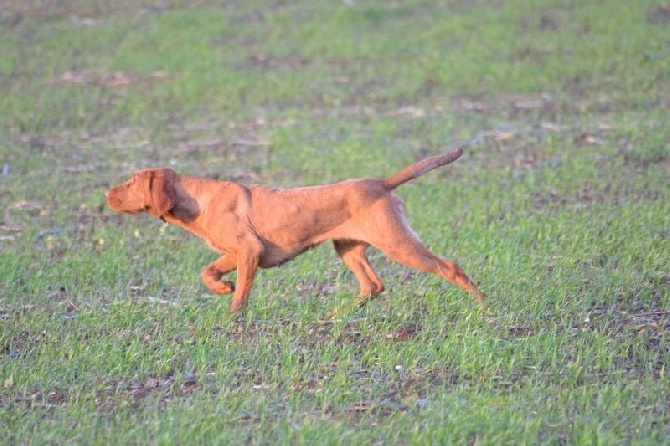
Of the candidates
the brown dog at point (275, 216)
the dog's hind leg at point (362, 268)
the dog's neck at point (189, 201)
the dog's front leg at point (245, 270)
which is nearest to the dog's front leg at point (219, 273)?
the brown dog at point (275, 216)

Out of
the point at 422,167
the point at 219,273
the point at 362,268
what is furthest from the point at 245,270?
the point at 422,167

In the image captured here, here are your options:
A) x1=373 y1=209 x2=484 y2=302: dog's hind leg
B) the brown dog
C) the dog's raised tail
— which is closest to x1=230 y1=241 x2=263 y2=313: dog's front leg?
the brown dog

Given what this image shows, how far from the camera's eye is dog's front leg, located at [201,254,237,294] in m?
7.81

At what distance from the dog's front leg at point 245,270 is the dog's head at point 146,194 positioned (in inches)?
24.2

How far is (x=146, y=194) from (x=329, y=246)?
9.64 feet

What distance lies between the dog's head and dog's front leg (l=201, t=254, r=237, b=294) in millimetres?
522

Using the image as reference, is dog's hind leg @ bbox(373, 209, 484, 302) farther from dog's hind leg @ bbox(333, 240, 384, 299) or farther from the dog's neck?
the dog's neck

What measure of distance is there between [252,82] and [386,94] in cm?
223

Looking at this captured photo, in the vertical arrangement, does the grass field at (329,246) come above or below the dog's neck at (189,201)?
below

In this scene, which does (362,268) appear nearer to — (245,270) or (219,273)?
(245,270)

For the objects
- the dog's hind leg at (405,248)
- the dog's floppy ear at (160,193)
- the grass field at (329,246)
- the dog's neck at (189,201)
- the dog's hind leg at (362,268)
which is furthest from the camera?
the dog's hind leg at (362,268)

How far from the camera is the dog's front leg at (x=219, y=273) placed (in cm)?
781

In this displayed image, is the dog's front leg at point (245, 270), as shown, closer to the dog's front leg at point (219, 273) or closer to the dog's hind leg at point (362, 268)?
the dog's front leg at point (219, 273)

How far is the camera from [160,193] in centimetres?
761
